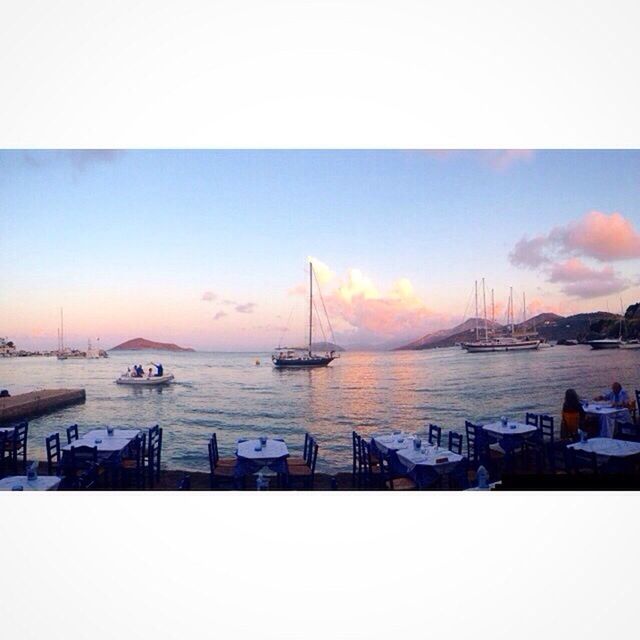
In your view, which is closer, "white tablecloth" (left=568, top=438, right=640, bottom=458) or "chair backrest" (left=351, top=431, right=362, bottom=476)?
"white tablecloth" (left=568, top=438, right=640, bottom=458)

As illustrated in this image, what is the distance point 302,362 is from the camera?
7.79m

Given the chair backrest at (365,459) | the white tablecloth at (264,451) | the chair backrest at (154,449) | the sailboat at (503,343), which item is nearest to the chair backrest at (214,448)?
the white tablecloth at (264,451)

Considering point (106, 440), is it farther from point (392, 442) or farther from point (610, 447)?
point (610, 447)

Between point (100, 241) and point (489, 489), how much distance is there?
5.20 metres

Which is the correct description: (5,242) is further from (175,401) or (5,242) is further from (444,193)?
(444,193)

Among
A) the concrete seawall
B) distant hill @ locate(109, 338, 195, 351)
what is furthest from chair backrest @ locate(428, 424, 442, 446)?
the concrete seawall

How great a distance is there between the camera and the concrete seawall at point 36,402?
6961mm

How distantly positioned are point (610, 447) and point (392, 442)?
2.21m

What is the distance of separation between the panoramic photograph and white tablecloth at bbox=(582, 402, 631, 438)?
0.02m

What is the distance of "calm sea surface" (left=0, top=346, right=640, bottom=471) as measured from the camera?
23.0 feet

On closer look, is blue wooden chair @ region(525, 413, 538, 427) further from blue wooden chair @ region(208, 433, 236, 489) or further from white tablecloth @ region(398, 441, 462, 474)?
blue wooden chair @ region(208, 433, 236, 489)

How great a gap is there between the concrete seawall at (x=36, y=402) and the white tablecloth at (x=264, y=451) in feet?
7.34

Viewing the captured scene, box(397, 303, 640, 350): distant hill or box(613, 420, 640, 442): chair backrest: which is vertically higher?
box(397, 303, 640, 350): distant hill

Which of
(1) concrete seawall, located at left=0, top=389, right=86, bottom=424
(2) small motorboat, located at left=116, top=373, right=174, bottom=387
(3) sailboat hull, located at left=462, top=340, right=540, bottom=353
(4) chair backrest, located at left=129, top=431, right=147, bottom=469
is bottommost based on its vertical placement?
(4) chair backrest, located at left=129, top=431, right=147, bottom=469
